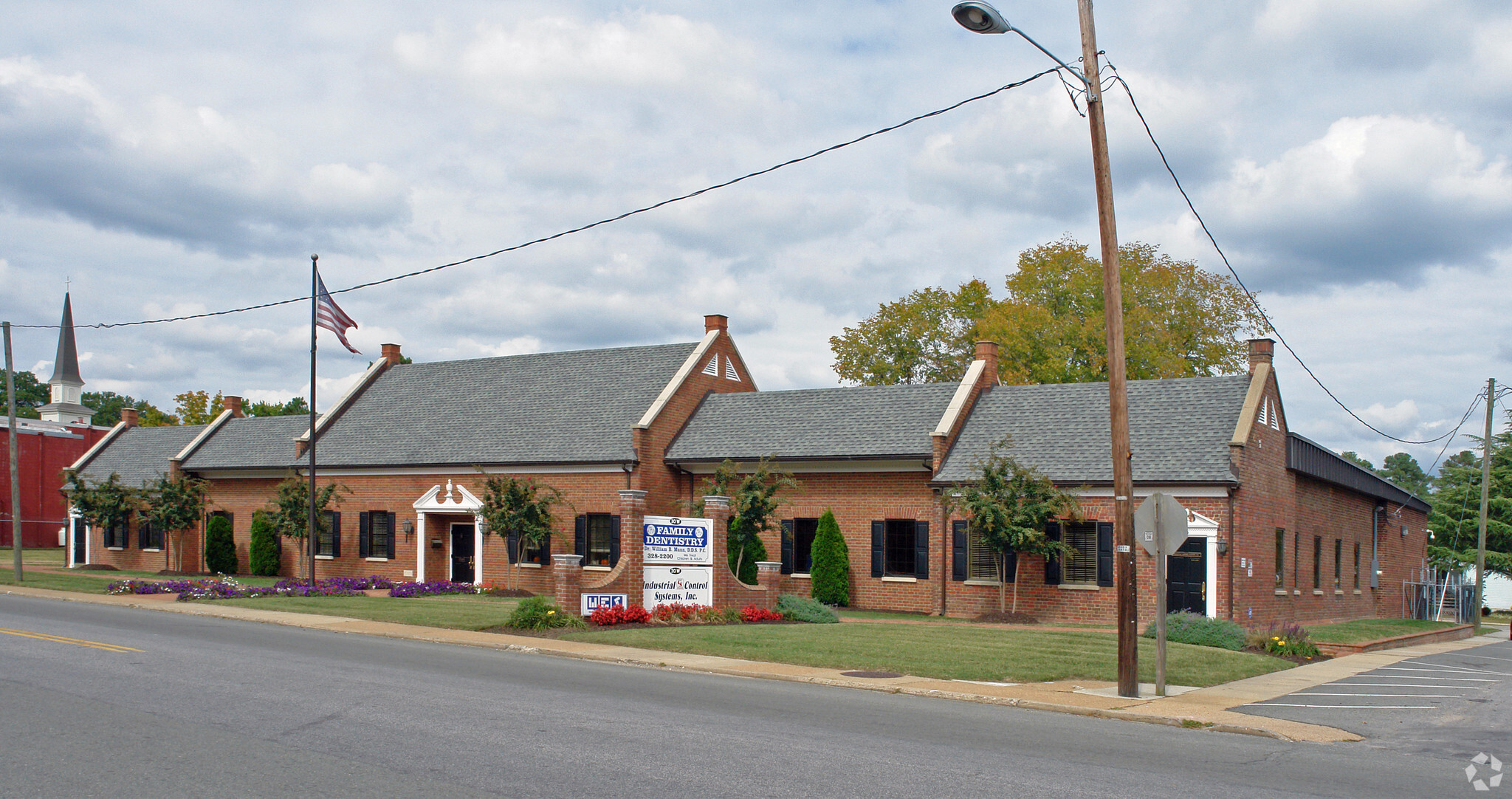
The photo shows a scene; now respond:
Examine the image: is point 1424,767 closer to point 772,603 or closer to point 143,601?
point 772,603

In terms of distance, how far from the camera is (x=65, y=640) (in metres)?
16.8

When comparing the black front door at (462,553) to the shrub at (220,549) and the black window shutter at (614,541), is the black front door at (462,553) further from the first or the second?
the shrub at (220,549)

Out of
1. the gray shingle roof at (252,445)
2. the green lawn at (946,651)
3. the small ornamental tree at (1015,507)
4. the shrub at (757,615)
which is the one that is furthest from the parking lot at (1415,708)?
the gray shingle roof at (252,445)

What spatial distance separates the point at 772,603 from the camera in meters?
24.7

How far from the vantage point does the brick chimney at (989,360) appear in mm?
31469

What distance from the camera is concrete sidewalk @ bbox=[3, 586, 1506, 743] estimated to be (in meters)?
12.5

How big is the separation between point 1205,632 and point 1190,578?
14.2 ft

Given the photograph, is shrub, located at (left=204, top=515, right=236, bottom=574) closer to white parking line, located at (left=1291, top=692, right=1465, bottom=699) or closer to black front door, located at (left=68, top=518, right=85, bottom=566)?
black front door, located at (left=68, top=518, right=85, bottom=566)

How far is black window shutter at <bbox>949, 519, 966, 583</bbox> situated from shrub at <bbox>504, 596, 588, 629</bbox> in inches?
413

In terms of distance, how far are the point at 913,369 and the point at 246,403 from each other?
48.2 m

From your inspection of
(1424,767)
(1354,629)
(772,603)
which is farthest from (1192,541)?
(1424,767)

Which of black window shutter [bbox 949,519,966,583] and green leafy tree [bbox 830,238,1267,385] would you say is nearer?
black window shutter [bbox 949,519,966,583]

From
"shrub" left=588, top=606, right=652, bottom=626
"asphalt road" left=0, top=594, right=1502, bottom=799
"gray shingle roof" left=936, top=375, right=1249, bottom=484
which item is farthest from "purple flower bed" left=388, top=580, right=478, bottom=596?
"asphalt road" left=0, top=594, right=1502, bottom=799

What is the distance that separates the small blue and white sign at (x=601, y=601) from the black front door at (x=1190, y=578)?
12.0m
